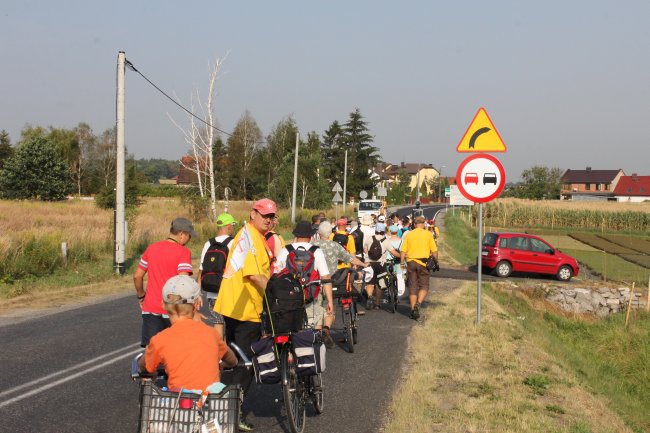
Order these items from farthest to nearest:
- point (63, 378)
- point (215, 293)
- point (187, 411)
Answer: point (63, 378), point (215, 293), point (187, 411)

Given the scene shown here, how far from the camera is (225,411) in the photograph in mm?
3965

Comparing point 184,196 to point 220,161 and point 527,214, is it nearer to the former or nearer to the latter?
point 527,214

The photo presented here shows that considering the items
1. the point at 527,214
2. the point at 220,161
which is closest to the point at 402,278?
the point at 527,214

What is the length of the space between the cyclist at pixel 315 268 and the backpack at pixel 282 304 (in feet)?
3.92

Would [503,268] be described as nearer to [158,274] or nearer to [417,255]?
[417,255]

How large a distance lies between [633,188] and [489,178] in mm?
141639

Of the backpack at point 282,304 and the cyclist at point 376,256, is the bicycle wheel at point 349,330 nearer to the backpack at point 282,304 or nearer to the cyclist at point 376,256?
the cyclist at point 376,256

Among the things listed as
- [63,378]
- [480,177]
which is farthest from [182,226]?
[480,177]

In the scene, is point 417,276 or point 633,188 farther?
point 633,188

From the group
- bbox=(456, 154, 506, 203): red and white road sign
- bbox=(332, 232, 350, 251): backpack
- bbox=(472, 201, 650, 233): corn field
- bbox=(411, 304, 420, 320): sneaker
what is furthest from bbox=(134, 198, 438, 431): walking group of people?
bbox=(472, 201, 650, 233): corn field

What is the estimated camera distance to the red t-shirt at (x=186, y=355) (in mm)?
4145

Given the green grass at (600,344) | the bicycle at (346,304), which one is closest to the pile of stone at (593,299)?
the green grass at (600,344)

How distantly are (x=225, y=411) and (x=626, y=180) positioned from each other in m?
153

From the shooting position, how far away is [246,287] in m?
5.69
